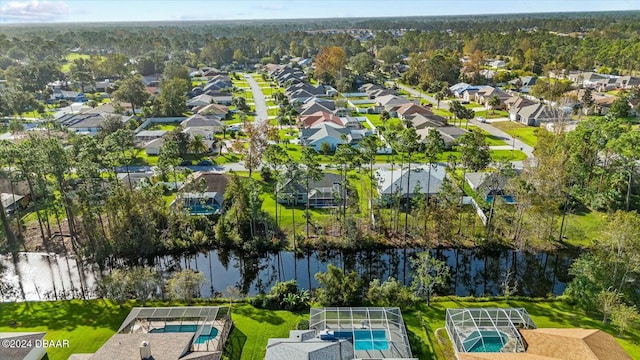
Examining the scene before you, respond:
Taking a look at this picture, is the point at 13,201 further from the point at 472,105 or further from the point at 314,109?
the point at 472,105

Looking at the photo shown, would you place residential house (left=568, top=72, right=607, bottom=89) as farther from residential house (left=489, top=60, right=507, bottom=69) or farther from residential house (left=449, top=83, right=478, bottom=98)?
residential house (left=489, top=60, right=507, bottom=69)

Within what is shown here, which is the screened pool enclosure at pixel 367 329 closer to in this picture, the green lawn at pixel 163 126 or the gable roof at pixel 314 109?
the green lawn at pixel 163 126

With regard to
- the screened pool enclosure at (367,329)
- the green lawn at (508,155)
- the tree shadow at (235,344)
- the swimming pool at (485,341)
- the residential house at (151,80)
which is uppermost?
the residential house at (151,80)

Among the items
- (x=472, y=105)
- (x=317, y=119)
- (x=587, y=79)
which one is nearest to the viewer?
(x=317, y=119)

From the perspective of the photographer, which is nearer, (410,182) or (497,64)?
(410,182)

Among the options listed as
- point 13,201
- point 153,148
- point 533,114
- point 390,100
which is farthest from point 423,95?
point 13,201

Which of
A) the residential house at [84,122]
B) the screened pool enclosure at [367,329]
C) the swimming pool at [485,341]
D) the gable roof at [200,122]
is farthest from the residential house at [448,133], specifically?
the residential house at [84,122]

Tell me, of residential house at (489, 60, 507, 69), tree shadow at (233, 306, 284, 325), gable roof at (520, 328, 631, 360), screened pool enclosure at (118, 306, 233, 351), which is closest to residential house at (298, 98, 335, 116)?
tree shadow at (233, 306, 284, 325)
